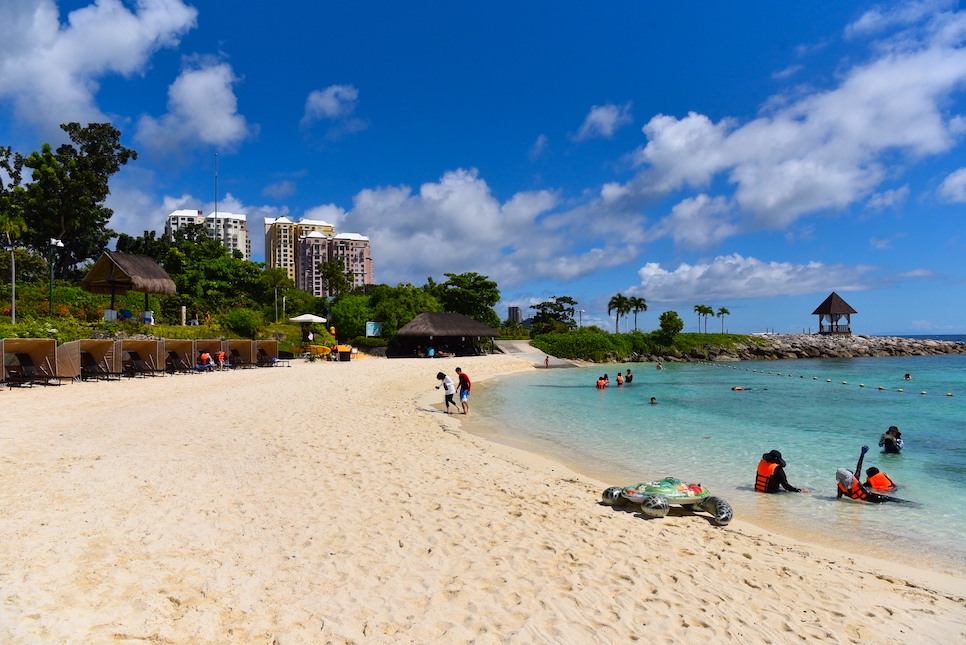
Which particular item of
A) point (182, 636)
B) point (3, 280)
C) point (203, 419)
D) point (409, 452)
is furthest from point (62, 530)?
point (3, 280)

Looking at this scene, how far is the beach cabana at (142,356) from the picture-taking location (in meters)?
18.2

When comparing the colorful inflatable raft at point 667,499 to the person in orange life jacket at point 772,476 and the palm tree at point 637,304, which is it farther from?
the palm tree at point 637,304

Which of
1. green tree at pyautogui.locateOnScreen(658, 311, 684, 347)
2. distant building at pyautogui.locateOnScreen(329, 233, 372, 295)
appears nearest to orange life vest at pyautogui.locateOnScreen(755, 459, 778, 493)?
green tree at pyautogui.locateOnScreen(658, 311, 684, 347)

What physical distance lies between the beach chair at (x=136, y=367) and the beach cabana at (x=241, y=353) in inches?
181

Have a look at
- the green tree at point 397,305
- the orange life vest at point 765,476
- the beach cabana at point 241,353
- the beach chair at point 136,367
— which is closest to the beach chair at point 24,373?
the beach chair at point 136,367

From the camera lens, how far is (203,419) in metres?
10.3

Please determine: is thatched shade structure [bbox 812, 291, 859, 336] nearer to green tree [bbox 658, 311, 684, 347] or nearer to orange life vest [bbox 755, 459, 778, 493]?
green tree [bbox 658, 311, 684, 347]

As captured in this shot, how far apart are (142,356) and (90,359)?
2033 mm

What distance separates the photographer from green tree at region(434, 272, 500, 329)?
46.9 m

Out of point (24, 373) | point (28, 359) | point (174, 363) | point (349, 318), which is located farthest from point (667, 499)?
point (349, 318)

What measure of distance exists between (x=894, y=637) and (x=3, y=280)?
36.6 meters

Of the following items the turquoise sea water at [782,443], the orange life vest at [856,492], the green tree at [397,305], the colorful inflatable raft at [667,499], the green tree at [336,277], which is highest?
the green tree at [336,277]

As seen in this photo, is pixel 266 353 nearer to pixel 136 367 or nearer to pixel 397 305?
pixel 136 367

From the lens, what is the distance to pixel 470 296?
46594mm
